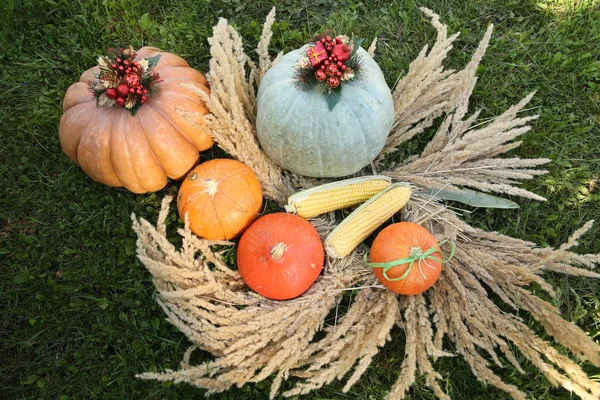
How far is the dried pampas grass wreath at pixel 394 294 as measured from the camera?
2.23 m

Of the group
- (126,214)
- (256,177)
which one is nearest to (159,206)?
(126,214)

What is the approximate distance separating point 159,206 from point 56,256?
73cm

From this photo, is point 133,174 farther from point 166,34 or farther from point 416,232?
point 416,232

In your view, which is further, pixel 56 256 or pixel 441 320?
pixel 56 256

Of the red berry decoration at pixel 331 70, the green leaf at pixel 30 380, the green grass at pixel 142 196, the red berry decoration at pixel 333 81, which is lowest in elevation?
the green leaf at pixel 30 380

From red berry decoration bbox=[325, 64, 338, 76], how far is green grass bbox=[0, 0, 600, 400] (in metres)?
1.13

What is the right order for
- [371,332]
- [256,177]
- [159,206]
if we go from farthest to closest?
[159,206]
[256,177]
[371,332]

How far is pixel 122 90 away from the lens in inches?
96.2

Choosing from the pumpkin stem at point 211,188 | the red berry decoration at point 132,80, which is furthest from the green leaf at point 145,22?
the pumpkin stem at point 211,188

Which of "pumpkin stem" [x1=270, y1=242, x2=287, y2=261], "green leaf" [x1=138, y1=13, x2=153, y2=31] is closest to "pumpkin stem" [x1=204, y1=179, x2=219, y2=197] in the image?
"pumpkin stem" [x1=270, y1=242, x2=287, y2=261]

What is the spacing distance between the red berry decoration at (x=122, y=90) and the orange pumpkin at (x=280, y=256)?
3.33 ft

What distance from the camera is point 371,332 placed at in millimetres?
2389

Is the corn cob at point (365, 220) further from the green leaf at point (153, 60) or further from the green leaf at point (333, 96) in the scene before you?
the green leaf at point (153, 60)

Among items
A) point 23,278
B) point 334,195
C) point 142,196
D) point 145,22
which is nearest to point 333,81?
point 334,195
